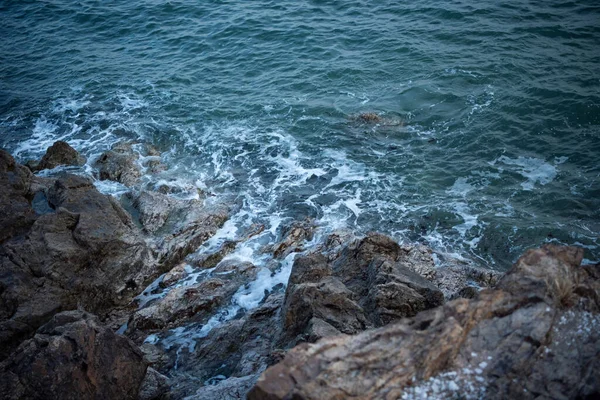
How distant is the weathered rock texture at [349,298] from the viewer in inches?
438

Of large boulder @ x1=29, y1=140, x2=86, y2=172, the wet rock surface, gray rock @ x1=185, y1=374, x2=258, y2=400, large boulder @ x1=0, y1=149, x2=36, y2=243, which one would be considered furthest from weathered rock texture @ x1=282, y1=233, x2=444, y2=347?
large boulder @ x1=29, y1=140, x2=86, y2=172

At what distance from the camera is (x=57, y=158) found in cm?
2244

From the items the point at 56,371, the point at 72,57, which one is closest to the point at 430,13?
the point at 72,57

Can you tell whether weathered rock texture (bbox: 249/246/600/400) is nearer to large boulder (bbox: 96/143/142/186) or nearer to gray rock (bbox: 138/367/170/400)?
gray rock (bbox: 138/367/170/400)

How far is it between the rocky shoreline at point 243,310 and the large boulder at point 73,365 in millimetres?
31

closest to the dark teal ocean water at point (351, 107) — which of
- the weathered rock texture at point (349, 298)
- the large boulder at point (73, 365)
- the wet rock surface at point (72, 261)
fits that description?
the wet rock surface at point (72, 261)

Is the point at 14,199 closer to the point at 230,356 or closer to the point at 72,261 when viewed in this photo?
the point at 72,261

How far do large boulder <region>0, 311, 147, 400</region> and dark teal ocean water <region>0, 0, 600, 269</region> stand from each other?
7755mm

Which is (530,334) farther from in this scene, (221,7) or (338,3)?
(221,7)

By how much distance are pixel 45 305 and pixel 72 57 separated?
2449 centimetres

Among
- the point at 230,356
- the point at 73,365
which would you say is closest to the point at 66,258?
the point at 73,365

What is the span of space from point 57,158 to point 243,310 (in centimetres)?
1366

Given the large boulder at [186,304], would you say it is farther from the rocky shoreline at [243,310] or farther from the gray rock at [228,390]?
the gray rock at [228,390]

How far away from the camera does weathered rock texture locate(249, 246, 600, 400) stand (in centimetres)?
732
